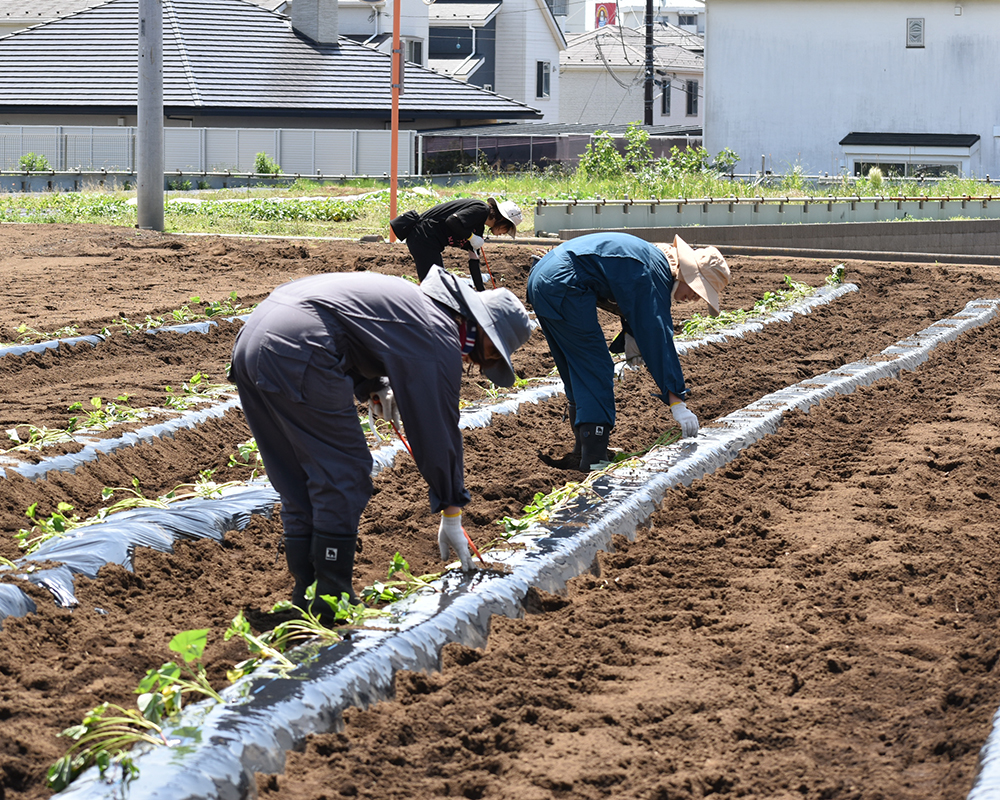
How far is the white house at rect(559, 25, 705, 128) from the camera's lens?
160 feet

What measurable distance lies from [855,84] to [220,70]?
52.5 ft

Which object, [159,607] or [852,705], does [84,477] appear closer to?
[159,607]

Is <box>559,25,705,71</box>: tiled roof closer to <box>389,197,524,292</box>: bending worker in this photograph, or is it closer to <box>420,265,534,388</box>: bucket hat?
<box>389,197,524,292</box>: bending worker

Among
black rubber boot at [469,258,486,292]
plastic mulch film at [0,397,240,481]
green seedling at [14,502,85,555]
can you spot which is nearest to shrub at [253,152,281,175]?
black rubber boot at [469,258,486,292]

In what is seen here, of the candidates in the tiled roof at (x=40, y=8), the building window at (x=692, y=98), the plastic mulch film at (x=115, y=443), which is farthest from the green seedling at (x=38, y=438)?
the building window at (x=692, y=98)

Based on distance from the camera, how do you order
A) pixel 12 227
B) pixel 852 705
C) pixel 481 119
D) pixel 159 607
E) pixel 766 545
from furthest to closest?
pixel 481 119 → pixel 12 227 → pixel 766 545 → pixel 159 607 → pixel 852 705

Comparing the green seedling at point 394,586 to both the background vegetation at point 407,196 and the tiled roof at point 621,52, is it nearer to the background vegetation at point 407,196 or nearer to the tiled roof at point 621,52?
the background vegetation at point 407,196

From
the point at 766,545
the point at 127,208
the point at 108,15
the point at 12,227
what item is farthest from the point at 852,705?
the point at 108,15

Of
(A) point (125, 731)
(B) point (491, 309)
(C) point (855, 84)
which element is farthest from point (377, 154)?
(A) point (125, 731)

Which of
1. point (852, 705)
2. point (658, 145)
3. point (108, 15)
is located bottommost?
point (852, 705)

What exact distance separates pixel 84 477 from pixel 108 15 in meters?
29.5

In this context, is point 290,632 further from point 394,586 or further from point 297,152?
point 297,152

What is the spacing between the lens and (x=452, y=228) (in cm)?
770

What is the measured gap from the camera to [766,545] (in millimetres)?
5000
